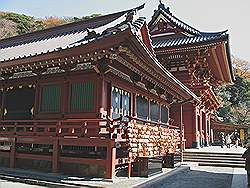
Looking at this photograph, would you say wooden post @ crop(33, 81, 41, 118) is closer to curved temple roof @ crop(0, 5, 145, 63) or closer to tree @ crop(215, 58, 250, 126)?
curved temple roof @ crop(0, 5, 145, 63)

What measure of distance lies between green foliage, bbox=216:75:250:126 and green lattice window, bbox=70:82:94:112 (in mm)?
45161

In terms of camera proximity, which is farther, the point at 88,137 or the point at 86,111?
the point at 86,111

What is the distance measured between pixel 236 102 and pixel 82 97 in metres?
51.4

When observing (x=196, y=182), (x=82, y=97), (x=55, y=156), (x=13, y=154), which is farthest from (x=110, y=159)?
(x=13, y=154)

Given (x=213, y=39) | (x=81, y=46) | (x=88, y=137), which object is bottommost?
(x=88, y=137)

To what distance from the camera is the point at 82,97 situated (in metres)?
11.2

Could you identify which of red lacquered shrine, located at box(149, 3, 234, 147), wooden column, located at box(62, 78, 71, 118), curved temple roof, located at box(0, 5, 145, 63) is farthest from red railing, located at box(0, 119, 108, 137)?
red lacquered shrine, located at box(149, 3, 234, 147)

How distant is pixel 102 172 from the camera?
9398 mm

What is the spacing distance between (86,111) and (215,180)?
19.8 feet

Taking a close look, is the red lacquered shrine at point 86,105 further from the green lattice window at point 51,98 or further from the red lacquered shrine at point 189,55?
the red lacquered shrine at point 189,55

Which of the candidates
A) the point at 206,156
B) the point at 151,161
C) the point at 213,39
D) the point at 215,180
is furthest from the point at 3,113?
the point at 213,39

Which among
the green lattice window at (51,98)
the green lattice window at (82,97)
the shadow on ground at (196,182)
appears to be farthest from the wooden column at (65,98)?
the shadow on ground at (196,182)

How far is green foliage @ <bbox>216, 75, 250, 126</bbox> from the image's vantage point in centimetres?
5144

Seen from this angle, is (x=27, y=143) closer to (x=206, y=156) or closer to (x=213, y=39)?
(x=206, y=156)
